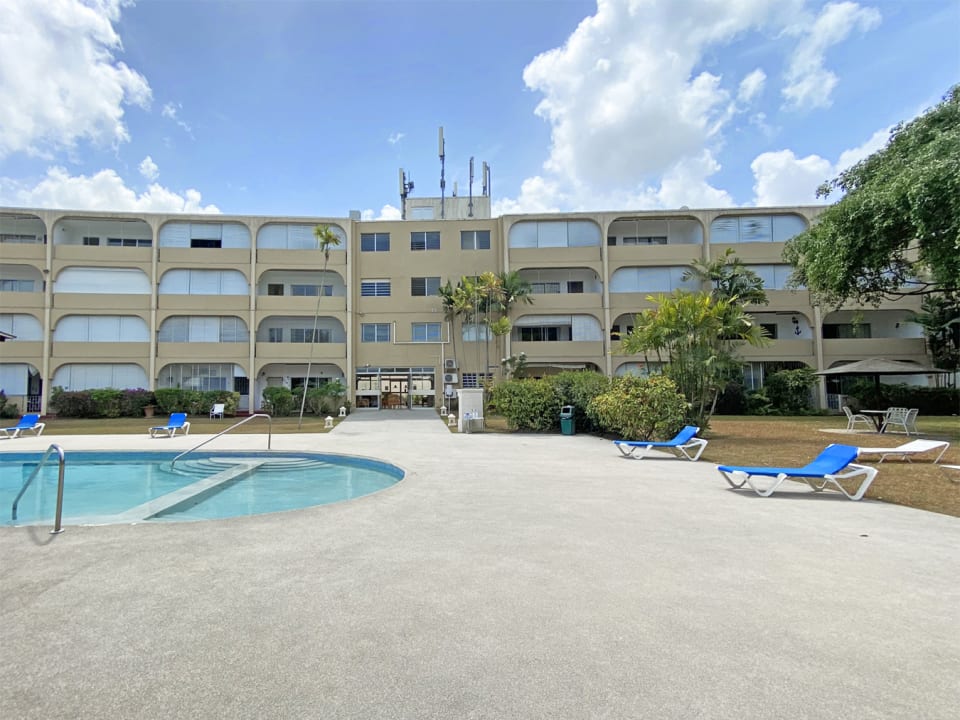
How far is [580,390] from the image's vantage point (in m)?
18.4

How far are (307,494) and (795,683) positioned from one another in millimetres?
8550

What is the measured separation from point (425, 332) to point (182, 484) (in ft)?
80.8

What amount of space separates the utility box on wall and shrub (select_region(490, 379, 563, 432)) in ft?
3.44

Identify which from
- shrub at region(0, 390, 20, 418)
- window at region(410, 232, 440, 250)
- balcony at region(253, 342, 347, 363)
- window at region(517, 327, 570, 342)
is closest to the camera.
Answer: shrub at region(0, 390, 20, 418)

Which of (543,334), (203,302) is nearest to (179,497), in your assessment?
(543,334)

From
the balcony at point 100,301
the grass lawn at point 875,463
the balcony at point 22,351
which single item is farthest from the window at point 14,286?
the grass lawn at point 875,463

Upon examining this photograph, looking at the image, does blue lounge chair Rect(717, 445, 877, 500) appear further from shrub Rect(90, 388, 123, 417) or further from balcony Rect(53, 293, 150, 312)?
balcony Rect(53, 293, 150, 312)

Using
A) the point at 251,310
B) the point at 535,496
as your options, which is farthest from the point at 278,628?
the point at 251,310

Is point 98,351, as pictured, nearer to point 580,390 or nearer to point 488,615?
point 580,390

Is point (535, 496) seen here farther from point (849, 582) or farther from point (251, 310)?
point (251, 310)

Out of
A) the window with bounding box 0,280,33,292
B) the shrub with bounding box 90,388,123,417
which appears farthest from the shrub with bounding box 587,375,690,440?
the window with bounding box 0,280,33,292

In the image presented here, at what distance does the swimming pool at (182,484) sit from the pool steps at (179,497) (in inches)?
0.5

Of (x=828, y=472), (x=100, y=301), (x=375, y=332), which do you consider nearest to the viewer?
(x=828, y=472)

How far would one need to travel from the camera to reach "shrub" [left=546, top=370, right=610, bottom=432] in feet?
58.7
